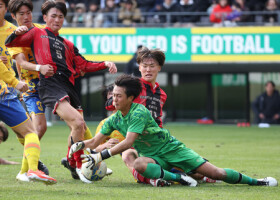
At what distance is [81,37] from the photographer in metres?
21.6

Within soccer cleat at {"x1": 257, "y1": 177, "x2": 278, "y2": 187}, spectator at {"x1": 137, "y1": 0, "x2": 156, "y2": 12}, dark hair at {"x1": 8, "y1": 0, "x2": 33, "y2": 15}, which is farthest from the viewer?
spectator at {"x1": 137, "y1": 0, "x2": 156, "y2": 12}

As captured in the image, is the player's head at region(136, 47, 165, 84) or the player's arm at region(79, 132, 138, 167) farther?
the player's head at region(136, 47, 165, 84)

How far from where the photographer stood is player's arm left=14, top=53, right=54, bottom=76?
23.7ft

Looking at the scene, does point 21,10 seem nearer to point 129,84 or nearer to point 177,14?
point 129,84

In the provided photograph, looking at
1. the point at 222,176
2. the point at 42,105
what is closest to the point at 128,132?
the point at 222,176

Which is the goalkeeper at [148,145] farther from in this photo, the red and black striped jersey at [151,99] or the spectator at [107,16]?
the spectator at [107,16]

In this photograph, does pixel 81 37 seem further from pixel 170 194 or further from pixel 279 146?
pixel 170 194

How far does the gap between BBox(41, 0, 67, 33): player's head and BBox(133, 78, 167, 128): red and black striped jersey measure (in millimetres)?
1372

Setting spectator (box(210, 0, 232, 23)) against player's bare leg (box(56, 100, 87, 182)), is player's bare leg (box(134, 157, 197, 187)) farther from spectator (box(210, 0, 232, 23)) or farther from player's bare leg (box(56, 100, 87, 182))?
spectator (box(210, 0, 232, 23))

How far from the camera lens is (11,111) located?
638 cm

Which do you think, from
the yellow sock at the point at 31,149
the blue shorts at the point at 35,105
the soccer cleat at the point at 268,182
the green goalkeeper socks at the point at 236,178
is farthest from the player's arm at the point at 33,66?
the soccer cleat at the point at 268,182

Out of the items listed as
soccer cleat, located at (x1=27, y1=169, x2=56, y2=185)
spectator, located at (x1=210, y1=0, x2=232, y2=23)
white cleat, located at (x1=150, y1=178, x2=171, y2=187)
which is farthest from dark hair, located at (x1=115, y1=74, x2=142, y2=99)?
spectator, located at (x1=210, y1=0, x2=232, y2=23)

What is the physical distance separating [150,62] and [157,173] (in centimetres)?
148

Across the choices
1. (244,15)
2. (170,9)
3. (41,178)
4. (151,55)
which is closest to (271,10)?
(244,15)
